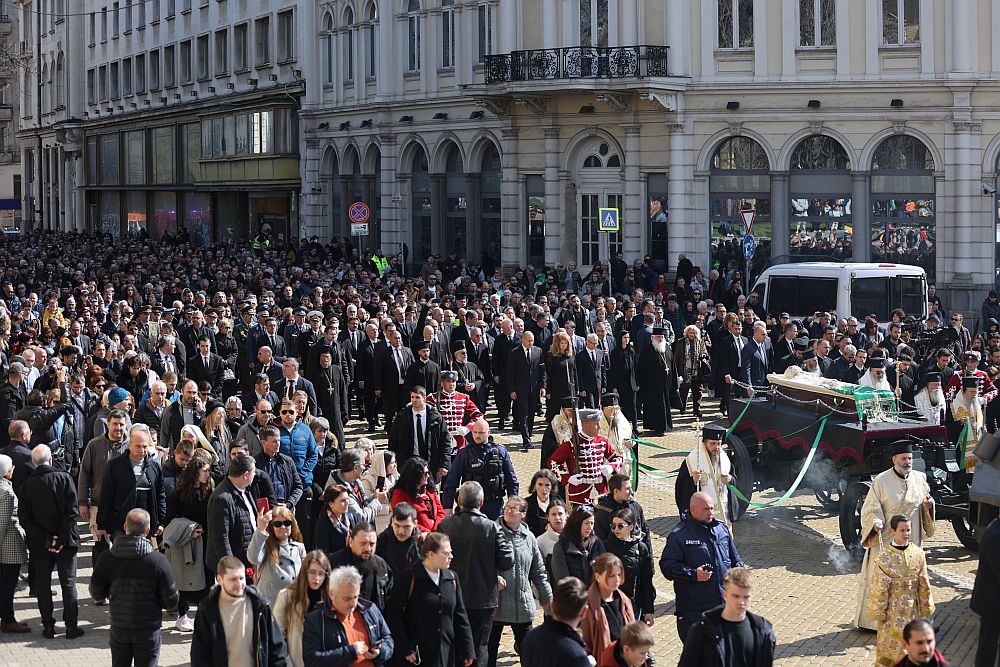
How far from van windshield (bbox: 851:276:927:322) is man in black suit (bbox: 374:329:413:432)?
362 inches

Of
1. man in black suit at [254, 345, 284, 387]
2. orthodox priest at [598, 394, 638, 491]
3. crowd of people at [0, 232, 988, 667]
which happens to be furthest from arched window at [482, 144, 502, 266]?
orthodox priest at [598, 394, 638, 491]

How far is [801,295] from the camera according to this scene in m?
28.7

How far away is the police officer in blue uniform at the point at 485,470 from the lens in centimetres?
1415

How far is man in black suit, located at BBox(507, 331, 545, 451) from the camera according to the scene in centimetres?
2197

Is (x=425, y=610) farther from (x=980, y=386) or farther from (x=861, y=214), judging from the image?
(x=861, y=214)

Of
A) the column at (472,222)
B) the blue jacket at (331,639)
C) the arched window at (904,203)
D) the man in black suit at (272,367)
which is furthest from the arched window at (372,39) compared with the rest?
the blue jacket at (331,639)

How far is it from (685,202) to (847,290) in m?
11.3

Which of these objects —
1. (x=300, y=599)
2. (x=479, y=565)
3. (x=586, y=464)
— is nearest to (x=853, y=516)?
(x=586, y=464)

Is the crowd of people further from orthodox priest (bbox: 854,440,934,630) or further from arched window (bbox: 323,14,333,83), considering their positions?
arched window (bbox: 323,14,333,83)

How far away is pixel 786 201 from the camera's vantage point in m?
38.1

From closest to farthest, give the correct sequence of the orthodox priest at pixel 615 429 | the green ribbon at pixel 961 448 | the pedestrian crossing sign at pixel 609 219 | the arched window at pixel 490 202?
the orthodox priest at pixel 615 429, the green ribbon at pixel 961 448, the pedestrian crossing sign at pixel 609 219, the arched window at pixel 490 202

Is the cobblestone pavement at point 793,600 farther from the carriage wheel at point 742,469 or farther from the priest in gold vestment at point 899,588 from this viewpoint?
the priest in gold vestment at point 899,588

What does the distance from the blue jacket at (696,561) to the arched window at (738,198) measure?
27.7 meters

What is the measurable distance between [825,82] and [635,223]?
5748mm
